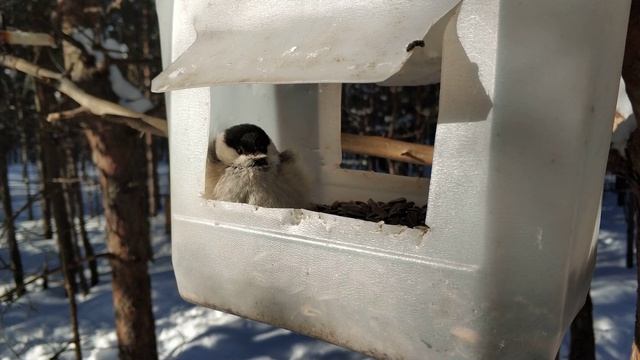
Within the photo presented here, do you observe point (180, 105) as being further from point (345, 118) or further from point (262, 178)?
point (345, 118)

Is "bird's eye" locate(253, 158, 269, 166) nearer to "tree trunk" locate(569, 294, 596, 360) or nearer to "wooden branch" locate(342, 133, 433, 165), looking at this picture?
"wooden branch" locate(342, 133, 433, 165)

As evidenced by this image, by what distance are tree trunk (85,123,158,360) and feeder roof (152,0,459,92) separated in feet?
7.20

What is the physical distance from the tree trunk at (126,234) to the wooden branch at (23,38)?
95cm

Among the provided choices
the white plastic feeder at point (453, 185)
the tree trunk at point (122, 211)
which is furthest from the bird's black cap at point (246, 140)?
the tree trunk at point (122, 211)

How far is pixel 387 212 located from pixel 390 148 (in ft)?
1.05

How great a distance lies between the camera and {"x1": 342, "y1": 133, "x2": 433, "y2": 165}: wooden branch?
1254 millimetres

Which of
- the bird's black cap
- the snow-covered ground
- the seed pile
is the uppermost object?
the bird's black cap

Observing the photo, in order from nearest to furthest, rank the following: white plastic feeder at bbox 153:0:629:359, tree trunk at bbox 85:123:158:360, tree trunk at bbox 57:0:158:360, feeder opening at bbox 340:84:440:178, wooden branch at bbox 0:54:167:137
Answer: white plastic feeder at bbox 153:0:629:359 < wooden branch at bbox 0:54:167:137 < tree trunk at bbox 57:0:158:360 < tree trunk at bbox 85:123:158:360 < feeder opening at bbox 340:84:440:178

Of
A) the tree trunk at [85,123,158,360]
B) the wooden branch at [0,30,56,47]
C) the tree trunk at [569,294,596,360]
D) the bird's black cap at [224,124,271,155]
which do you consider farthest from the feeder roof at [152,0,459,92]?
the tree trunk at [569,294,596,360]

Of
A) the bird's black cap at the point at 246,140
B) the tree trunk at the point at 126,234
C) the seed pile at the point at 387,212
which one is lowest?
the tree trunk at the point at 126,234

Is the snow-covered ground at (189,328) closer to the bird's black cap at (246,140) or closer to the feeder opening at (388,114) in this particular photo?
the feeder opening at (388,114)

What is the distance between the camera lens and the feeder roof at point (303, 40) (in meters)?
0.62

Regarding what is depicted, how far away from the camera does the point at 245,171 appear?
1.00 metres

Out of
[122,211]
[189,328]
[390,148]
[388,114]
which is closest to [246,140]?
[390,148]
